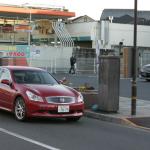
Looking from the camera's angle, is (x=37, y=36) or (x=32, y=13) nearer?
(x=32, y=13)

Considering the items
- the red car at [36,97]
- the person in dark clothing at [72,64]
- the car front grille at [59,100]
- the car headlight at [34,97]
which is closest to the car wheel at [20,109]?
the red car at [36,97]

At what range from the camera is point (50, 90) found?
1408 centimetres

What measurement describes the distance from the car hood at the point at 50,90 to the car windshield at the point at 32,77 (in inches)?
21.8

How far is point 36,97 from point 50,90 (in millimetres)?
501

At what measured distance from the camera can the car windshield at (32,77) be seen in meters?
15.0

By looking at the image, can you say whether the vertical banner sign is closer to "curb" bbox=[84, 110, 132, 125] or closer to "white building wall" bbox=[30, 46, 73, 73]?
"white building wall" bbox=[30, 46, 73, 73]

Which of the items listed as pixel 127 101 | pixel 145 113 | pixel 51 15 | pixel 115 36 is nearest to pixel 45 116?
pixel 145 113

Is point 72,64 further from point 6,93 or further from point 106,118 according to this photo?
point 6,93

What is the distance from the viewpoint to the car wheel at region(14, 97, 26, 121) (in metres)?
13.9

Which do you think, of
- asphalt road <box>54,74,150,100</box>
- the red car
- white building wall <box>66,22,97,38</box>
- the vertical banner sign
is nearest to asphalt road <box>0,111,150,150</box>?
the red car

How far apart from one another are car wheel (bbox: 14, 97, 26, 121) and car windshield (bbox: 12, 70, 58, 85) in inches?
31.2

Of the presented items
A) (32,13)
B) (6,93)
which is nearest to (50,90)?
(6,93)

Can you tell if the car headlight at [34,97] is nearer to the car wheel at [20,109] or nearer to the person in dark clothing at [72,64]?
the car wheel at [20,109]

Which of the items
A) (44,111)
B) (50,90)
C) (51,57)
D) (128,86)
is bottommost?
(128,86)
